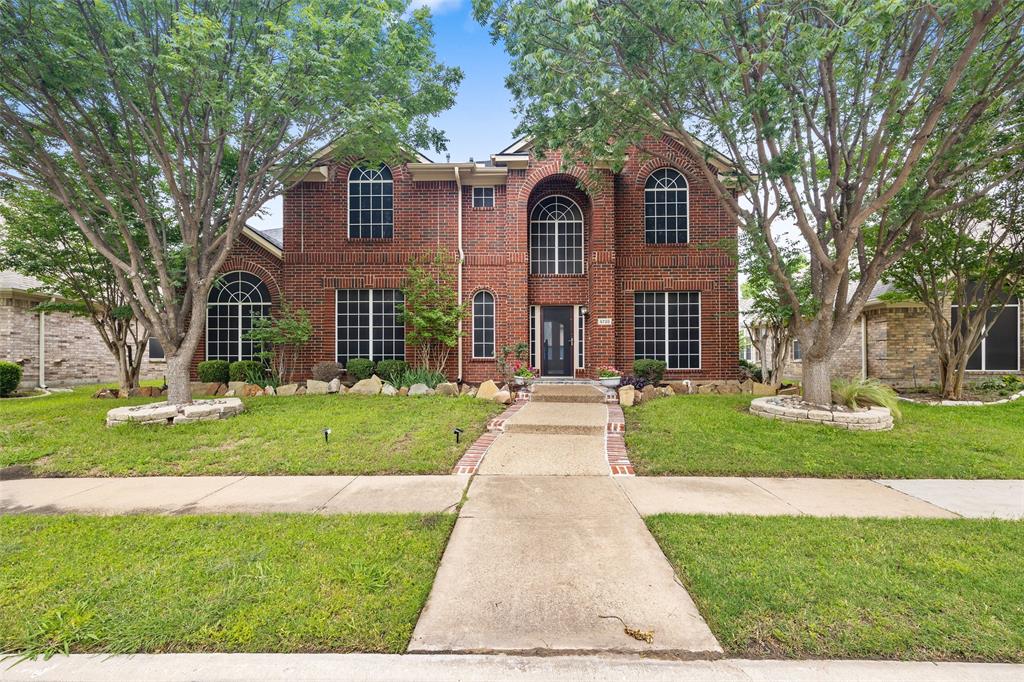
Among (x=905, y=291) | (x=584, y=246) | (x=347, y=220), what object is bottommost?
(x=905, y=291)

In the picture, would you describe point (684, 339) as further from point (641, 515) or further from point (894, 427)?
point (641, 515)

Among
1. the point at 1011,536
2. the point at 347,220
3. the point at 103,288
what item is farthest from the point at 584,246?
the point at 103,288

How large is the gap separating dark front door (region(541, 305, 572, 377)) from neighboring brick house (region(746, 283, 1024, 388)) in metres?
8.48

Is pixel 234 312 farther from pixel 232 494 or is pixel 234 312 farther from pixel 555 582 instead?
pixel 555 582

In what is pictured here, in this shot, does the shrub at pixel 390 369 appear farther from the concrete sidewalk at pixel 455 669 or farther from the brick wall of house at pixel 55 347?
the brick wall of house at pixel 55 347

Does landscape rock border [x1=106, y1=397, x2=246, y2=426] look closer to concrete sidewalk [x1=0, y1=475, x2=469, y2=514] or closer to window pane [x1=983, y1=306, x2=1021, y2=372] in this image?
concrete sidewalk [x1=0, y1=475, x2=469, y2=514]

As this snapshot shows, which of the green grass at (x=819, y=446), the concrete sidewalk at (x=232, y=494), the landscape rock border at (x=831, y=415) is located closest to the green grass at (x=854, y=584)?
the green grass at (x=819, y=446)

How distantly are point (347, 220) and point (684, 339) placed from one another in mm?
10332

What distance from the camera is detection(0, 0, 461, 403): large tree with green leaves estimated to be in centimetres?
591

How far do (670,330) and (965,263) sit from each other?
6410mm

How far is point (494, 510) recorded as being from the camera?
3.68 metres

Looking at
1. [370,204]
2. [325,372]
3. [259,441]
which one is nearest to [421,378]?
[325,372]

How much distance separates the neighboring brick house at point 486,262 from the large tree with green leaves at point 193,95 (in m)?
3.04

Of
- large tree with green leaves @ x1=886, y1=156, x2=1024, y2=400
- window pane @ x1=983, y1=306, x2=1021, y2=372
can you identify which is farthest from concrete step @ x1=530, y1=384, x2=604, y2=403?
window pane @ x1=983, y1=306, x2=1021, y2=372
